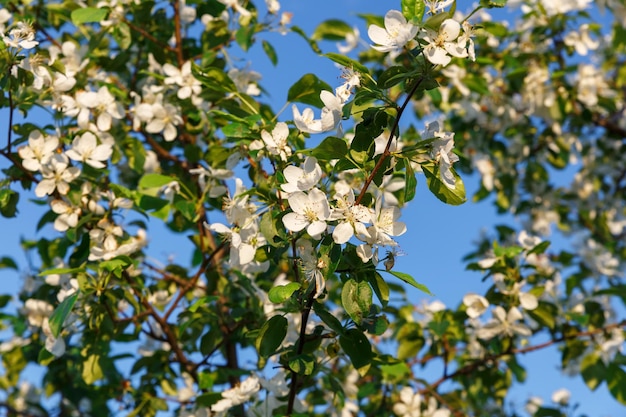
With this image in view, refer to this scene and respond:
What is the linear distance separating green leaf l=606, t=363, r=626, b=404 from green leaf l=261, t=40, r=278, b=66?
6.49ft

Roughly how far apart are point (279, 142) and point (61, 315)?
0.82 metres

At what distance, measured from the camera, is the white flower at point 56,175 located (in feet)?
7.79

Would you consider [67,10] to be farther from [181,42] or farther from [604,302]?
[604,302]

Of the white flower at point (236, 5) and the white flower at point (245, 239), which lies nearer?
the white flower at point (245, 239)

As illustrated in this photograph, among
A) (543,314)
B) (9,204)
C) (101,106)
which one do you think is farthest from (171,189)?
(543,314)

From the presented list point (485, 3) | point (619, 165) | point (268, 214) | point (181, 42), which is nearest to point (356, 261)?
point (268, 214)

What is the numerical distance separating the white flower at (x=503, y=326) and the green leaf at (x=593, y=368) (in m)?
0.58

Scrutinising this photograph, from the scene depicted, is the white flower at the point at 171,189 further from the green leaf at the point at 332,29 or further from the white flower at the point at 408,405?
the green leaf at the point at 332,29

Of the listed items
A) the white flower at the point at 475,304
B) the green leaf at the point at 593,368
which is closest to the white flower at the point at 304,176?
the white flower at the point at 475,304

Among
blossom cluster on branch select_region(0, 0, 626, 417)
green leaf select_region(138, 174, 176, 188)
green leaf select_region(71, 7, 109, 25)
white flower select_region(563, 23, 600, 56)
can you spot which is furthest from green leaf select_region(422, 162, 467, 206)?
white flower select_region(563, 23, 600, 56)

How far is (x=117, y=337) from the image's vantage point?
2.69m

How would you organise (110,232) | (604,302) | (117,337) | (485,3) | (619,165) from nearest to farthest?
(485,3)
(110,232)
(117,337)
(604,302)
(619,165)

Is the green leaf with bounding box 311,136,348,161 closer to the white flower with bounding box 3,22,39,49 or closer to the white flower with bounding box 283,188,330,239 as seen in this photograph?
the white flower with bounding box 283,188,330,239

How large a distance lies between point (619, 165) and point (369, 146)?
4066 mm
